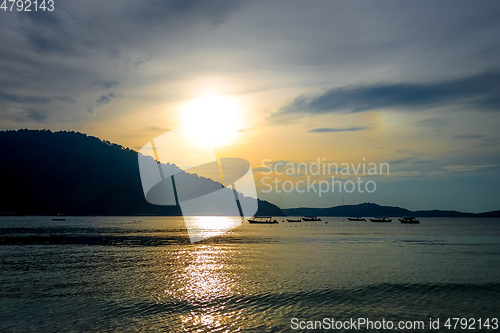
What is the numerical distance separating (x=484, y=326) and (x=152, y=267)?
34915 millimetres

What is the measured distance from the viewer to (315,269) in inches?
1591

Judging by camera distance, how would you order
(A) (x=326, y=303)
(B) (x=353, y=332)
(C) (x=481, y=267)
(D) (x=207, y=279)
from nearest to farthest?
(B) (x=353, y=332) < (A) (x=326, y=303) < (D) (x=207, y=279) < (C) (x=481, y=267)

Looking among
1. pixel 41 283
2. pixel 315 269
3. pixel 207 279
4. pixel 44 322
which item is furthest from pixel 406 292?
pixel 41 283

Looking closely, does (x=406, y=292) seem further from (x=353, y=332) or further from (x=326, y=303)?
(x=353, y=332)

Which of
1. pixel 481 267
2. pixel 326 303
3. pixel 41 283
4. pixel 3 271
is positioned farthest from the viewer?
pixel 481 267

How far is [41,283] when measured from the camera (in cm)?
3152

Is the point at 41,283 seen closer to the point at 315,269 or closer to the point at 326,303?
the point at 326,303

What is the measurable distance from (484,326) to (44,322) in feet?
92.6

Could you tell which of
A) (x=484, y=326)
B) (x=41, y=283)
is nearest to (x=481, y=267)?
(x=484, y=326)

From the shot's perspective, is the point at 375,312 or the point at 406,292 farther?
the point at 406,292

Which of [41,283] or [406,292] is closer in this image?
[406,292]

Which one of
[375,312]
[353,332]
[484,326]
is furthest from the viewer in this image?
[375,312]

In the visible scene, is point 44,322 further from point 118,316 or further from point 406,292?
point 406,292

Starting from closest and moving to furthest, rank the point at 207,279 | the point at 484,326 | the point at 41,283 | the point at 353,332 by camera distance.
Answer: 1. the point at 353,332
2. the point at 484,326
3. the point at 41,283
4. the point at 207,279
